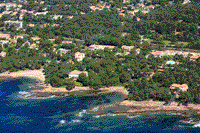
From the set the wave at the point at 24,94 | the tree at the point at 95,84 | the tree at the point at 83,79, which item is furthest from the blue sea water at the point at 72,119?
the tree at the point at 83,79

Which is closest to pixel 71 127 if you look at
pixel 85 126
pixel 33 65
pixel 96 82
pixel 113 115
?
pixel 85 126

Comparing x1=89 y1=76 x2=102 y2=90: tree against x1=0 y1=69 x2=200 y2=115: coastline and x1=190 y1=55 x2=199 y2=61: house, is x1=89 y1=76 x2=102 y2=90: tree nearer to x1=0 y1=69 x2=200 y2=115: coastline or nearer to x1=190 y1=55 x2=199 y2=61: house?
x1=0 y1=69 x2=200 y2=115: coastline

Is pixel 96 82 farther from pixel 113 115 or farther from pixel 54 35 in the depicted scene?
pixel 54 35

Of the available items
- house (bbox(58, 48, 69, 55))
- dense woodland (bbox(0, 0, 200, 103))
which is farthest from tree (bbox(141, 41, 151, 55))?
house (bbox(58, 48, 69, 55))

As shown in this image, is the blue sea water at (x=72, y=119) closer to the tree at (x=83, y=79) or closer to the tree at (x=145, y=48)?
the tree at (x=83, y=79)

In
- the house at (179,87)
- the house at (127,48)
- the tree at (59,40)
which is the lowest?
the house at (179,87)

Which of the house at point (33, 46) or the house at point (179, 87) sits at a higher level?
the house at point (33, 46)

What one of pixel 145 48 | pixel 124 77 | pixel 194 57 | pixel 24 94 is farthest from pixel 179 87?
pixel 24 94

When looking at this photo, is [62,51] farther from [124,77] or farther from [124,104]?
[124,104]
